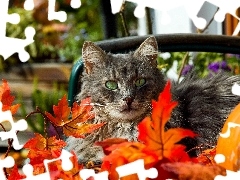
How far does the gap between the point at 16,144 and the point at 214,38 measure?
1.66 ft

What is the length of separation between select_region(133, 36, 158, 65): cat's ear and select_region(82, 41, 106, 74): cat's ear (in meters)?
0.06

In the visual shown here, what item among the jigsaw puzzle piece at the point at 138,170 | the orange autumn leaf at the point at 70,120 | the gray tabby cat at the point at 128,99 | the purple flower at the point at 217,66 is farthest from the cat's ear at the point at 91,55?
the purple flower at the point at 217,66

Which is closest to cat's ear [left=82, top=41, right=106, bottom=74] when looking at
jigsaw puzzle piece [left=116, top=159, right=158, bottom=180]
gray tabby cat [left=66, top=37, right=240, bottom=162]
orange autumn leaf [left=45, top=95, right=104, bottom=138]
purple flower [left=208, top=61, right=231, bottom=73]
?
gray tabby cat [left=66, top=37, right=240, bottom=162]

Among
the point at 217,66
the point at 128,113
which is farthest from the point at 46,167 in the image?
the point at 217,66

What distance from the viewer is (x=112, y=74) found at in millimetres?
732

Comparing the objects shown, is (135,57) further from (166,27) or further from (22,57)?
(166,27)

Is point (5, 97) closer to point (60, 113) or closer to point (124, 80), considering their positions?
point (60, 113)

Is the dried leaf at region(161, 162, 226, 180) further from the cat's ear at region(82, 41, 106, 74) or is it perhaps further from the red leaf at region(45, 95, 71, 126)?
the cat's ear at region(82, 41, 106, 74)

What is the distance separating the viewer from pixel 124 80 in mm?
701

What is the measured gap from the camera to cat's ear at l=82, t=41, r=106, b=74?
2.31ft

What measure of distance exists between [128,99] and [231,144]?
A: 0.37 meters

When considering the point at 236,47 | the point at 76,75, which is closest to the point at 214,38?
the point at 236,47

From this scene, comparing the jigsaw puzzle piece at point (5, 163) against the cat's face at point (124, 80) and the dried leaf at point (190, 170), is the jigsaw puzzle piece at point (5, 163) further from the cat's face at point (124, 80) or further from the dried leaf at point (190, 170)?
the cat's face at point (124, 80)

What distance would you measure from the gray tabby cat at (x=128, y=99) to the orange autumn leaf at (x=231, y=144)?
34 cm
